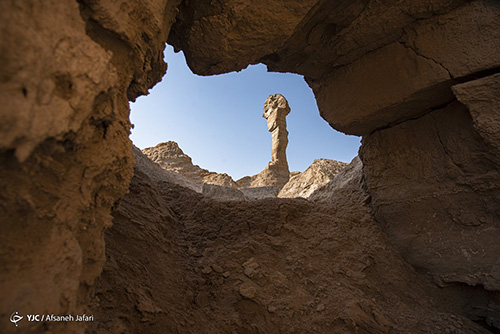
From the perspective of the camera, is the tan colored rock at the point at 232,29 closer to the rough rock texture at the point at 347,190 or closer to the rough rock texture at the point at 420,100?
the rough rock texture at the point at 420,100

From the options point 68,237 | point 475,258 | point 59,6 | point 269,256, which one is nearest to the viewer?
point 59,6

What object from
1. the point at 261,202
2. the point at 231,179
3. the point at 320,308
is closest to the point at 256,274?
the point at 320,308

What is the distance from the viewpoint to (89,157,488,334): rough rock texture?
2.05 metres

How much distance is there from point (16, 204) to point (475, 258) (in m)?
3.27

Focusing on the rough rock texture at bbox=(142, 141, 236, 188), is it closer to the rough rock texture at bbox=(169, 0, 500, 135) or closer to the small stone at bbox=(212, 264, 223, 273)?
the small stone at bbox=(212, 264, 223, 273)

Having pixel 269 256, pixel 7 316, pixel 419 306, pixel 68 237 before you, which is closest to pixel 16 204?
pixel 68 237

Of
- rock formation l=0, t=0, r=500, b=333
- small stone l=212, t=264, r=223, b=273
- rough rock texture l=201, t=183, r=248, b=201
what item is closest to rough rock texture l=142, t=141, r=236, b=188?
rough rock texture l=201, t=183, r=248, b=201

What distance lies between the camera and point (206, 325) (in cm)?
208

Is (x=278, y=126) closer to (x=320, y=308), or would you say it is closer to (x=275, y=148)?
(x=275, y=148)

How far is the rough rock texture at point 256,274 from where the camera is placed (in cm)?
205

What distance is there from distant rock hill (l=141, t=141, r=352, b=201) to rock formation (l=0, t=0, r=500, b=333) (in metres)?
0.92

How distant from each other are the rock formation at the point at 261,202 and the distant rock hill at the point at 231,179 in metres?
0.92

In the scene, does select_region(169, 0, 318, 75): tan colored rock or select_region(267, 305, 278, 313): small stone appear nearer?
select_region(169, 0, 318, 75): tan colored rock

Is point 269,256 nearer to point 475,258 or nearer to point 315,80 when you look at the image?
point 475,258
